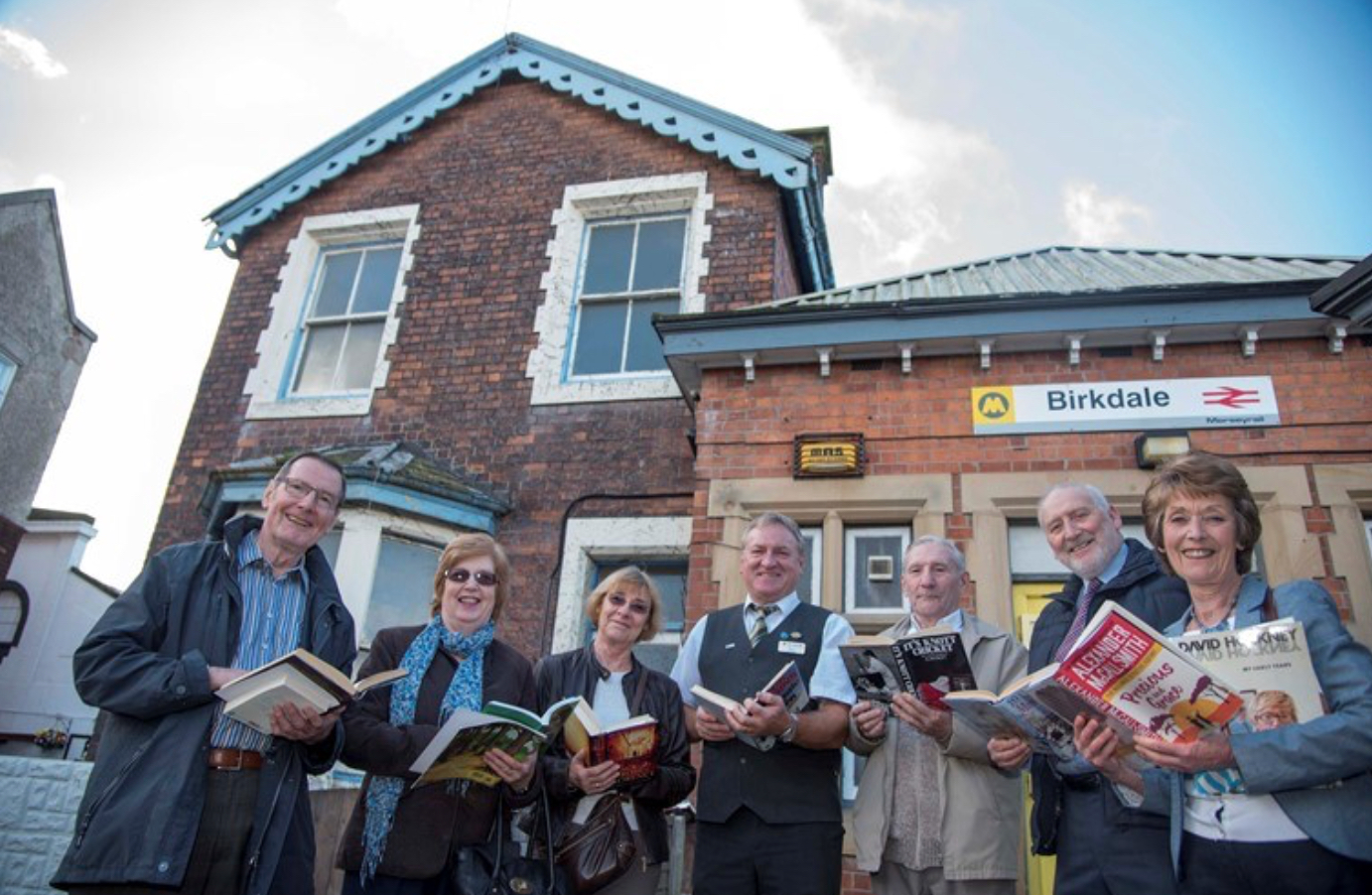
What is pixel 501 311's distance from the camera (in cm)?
819

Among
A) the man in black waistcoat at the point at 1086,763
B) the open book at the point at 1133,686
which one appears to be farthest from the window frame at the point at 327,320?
the open book at the point at 1133,686

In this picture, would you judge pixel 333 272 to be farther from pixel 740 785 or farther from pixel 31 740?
pixel 31 740

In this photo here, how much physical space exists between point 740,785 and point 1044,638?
48.0 inches

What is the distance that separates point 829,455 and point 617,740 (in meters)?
3.12

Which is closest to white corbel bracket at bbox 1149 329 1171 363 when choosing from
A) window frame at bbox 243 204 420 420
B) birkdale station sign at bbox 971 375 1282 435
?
birkdale station sign at bbox 971 375 1282 435

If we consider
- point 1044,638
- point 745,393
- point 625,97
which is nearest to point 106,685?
point 1044,638

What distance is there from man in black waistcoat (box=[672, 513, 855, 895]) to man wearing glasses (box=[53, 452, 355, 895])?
138 centimetres

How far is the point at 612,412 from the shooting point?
7.42m

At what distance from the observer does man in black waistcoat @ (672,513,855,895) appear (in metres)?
3.11

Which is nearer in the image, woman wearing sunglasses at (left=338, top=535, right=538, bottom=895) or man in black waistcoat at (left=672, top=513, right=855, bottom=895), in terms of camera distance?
woman wearing sunglasses at (left=338, top=535, right=538, bottom=895)

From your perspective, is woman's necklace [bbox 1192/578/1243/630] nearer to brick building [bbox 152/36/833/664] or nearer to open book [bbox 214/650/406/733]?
open book [bbox 214/650/406/733]

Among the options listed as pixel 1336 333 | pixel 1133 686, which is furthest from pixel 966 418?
pixel 1133 686

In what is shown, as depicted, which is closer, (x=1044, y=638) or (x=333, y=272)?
(x=1044, y=638)

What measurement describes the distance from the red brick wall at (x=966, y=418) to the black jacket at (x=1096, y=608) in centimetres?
237
